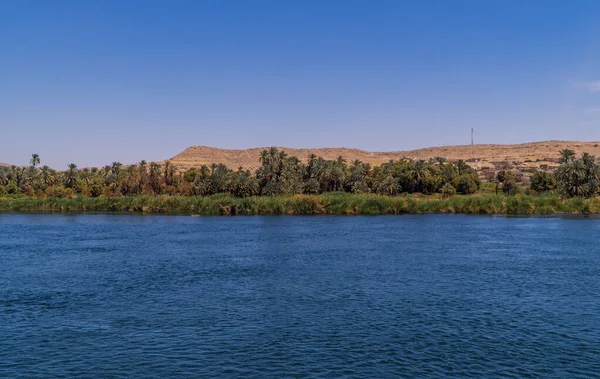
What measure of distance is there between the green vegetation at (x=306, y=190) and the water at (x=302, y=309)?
4882 cm

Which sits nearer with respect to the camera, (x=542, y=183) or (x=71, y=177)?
(x=542, y=183)

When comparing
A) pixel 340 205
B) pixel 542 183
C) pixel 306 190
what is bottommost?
pixel 340 205

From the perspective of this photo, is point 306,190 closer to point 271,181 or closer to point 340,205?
point 271,181

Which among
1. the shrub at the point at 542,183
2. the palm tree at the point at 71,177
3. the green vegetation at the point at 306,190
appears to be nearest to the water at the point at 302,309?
the green vegetation at the point at 306,190

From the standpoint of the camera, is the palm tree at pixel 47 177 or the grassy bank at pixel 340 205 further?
the palm tree at pixel 47 177

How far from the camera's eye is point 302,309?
32.0m

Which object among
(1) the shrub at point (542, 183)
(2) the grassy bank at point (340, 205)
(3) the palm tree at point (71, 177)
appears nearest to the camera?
(2) the grassy bank at point (340, 205)

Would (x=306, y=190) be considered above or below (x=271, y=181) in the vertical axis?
below

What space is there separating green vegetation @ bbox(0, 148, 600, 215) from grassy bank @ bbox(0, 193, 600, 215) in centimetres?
21

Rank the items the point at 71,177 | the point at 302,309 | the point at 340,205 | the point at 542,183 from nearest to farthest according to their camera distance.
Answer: the point at 302,309 < the point at 340,205 < the point at 542,183 < the point at 71,177

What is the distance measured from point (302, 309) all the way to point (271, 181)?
332 feet

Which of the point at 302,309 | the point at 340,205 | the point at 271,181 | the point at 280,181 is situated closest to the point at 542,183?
the point at 340,205

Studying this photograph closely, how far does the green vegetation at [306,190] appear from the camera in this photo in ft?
368

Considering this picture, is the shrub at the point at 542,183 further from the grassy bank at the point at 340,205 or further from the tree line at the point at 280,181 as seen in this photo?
the grassy bank at the point at 340,205
